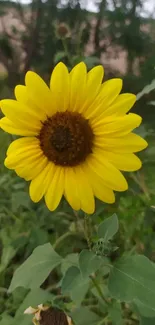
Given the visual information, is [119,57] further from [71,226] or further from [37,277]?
[37,277]

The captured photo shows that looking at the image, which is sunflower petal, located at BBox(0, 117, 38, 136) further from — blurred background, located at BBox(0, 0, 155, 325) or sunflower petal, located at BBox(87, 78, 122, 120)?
blurred background, located at BBox(0, 0, 155, 325)

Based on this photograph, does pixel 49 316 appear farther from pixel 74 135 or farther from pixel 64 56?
pixel 64 56

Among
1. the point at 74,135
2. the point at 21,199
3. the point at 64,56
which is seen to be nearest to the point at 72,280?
the point at 74,135

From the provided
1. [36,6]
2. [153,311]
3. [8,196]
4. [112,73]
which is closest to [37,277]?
[153,311]

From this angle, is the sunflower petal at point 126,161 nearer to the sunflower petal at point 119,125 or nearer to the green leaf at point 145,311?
the sunflower petal at point 119,125

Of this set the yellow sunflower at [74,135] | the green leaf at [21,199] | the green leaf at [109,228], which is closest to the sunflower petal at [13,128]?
the yellow sunflower at [74,135]

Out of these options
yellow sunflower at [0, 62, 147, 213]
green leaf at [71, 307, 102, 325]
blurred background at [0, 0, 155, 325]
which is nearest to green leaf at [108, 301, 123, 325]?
green leaf at [71, 307, 102, 325]
